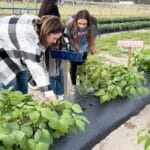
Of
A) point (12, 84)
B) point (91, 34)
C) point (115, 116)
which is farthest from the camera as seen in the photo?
point (91, 34)

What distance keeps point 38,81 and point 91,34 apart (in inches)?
61.9

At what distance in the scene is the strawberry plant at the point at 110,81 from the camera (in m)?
3.72

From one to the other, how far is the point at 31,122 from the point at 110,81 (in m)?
1.71

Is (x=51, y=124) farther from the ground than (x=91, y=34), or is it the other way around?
(x=91, y=34)

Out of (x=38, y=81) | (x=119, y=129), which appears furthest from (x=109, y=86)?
(x=38, y=81)

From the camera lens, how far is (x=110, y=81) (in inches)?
150

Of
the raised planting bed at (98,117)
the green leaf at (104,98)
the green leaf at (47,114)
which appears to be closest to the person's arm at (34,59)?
the raised planting bed at (98,117)

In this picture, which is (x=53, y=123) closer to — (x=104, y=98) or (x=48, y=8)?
(x=104, y=98)

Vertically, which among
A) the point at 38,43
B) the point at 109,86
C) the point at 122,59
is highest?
the point at 38,43

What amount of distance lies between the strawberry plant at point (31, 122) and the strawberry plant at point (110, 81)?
4.13 feet

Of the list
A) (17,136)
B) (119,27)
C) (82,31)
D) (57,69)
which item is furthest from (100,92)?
(119,27)

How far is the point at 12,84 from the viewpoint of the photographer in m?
3.32

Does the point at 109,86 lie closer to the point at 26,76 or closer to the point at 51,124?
the point at 26,76

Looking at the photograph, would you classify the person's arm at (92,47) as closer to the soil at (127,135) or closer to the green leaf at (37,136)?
the soil at (127,135)
